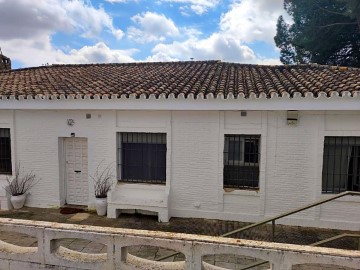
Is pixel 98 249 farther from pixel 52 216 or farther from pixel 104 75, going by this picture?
pixel 104 75

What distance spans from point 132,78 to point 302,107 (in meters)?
6.15

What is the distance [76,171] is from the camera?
31.6ft

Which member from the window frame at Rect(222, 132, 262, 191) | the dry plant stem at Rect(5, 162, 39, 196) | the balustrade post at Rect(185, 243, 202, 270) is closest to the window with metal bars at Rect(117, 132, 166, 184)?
the window frame at Rect(222, 132, 262, 191)

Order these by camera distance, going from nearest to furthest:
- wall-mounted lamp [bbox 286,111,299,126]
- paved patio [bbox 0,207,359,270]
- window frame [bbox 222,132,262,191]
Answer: paved patio [bbox 0,207,359,270] → wall-mounted lamp [bbox 286,111,299,126] → window frame [bbox 222,132,262,191]

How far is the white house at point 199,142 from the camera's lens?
7.85 meters

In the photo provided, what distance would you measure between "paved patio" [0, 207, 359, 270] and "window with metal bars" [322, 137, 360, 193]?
129cm

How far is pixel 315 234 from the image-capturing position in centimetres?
764

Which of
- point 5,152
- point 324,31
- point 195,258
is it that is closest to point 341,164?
point 195,258

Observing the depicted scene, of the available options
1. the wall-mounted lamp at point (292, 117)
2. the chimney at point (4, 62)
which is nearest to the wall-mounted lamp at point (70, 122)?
the wall-mounted lamp at point (292, 117)

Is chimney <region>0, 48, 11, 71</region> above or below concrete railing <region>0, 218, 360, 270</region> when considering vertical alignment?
above

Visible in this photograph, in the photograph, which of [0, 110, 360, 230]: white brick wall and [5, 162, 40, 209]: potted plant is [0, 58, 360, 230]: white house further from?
[5, 162, 40, 209]: potted plant

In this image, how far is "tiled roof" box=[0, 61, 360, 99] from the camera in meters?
7.85

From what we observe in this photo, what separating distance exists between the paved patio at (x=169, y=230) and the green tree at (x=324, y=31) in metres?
13.3

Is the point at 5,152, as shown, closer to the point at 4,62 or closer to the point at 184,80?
the point at 184,80
